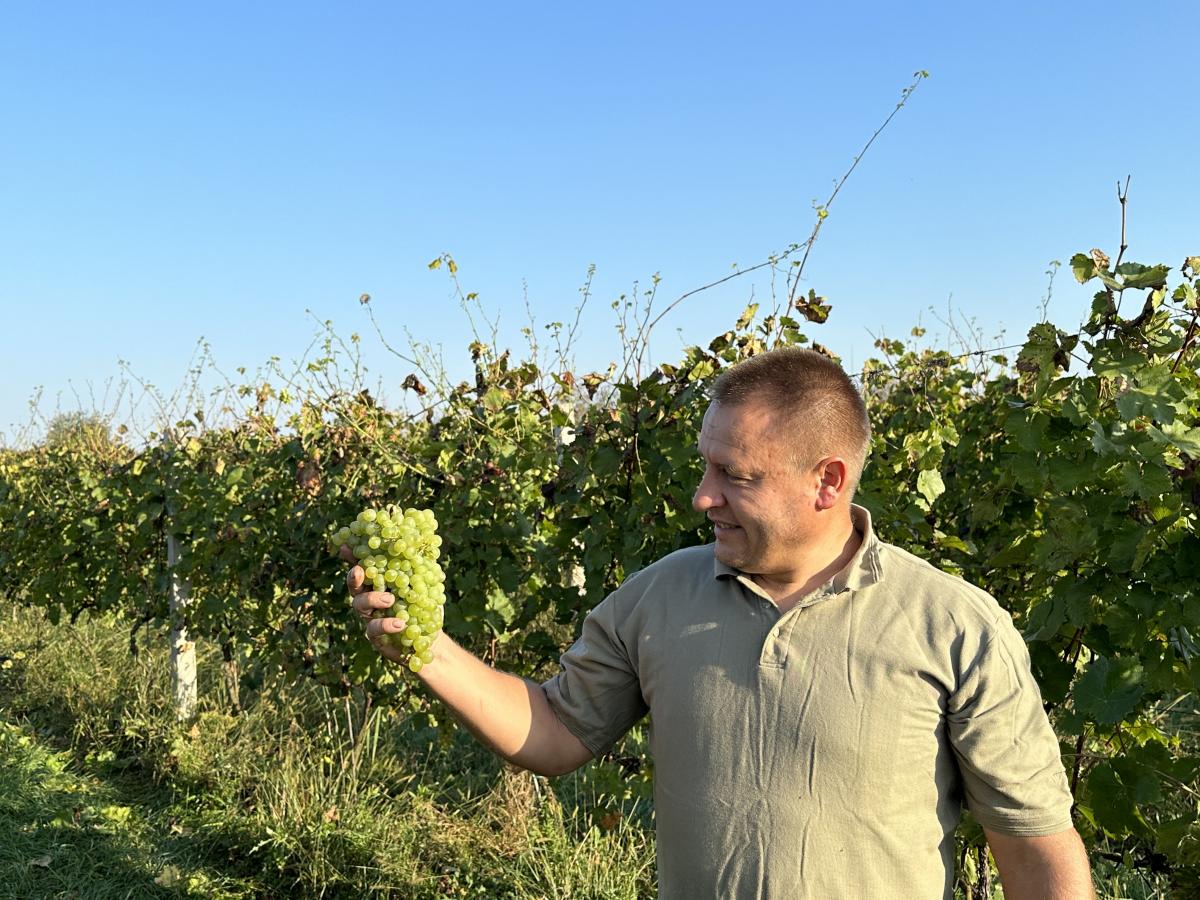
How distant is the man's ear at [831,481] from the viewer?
177cm

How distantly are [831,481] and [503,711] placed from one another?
71 cm

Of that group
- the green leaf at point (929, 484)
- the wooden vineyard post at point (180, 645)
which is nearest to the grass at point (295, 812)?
the wooden vineyard post at point (180, 645)

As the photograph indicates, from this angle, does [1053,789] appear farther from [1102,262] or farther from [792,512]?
[1102,262]

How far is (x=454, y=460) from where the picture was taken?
4148 mm

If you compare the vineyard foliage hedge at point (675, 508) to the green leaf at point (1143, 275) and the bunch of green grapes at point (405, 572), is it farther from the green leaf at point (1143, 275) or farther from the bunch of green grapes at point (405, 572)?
the bunch of green grapes at point (405, 572)

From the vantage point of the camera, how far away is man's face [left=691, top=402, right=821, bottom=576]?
1.74 m

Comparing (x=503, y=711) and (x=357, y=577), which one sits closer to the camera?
(x=357, y=577)

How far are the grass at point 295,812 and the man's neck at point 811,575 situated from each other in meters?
1.73

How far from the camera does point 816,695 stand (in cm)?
166

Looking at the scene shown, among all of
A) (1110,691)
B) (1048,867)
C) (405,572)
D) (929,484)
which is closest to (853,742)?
(1048,867)

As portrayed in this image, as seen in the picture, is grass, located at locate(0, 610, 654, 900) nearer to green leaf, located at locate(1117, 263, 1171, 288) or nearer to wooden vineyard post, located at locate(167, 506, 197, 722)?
wooden vineyard post, located at locate(167, 506, 197, 722)

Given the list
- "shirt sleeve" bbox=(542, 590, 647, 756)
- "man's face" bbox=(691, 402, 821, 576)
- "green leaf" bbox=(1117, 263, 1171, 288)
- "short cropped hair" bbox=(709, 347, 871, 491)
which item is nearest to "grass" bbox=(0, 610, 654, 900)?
"shirt sleeve" bbox=(542, 590, 647, 756)

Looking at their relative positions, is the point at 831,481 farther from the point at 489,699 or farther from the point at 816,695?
the point at 489,699

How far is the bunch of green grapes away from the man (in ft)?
0.12
